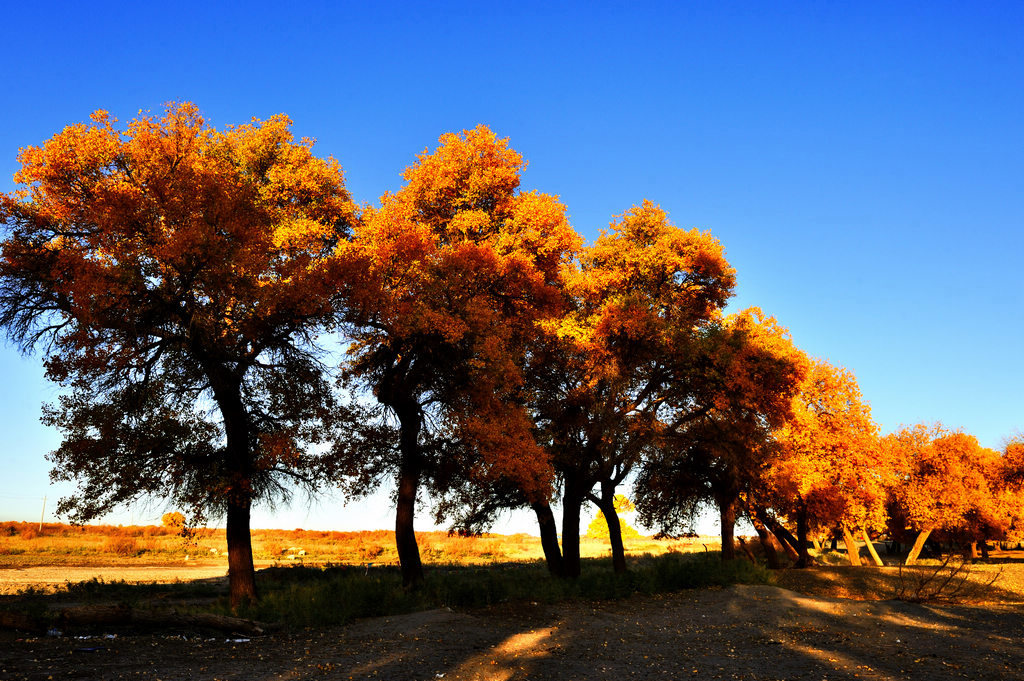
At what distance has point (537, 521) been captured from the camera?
2725cm

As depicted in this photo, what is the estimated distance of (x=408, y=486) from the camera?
23734 millimetres

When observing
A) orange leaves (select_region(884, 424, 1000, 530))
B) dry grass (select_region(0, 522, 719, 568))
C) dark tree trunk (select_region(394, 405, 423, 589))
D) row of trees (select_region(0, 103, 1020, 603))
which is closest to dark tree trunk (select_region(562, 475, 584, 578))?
row of trees (select_region(0, 103, 1020, 603))

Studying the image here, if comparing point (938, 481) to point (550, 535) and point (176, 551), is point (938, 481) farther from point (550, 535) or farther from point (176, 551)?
point (176, 551)

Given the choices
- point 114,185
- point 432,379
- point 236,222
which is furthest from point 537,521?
point 114,185

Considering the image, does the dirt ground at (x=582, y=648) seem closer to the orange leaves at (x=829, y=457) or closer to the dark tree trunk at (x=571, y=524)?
the dark tree trunk at (x=571, y=524)

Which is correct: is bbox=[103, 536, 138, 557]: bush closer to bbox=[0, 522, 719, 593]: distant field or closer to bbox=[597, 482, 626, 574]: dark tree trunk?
bbox=[0, 522, 719, 593]: distant field

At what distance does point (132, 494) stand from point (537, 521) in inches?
562

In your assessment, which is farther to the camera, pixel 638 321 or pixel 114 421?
pixel 638 321

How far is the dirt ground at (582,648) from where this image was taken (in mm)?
10992

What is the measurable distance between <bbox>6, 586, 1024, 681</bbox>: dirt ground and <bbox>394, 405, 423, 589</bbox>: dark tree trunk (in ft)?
16.8

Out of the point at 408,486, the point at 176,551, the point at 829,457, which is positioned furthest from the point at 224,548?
Result: the point at 829,457

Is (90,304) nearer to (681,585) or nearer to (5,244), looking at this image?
(5,244)

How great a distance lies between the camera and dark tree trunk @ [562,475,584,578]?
87.3ft

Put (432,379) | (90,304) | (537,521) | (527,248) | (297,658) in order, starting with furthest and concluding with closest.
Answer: (537,521), (527,248), (432,379), (90,304), (297,658)
